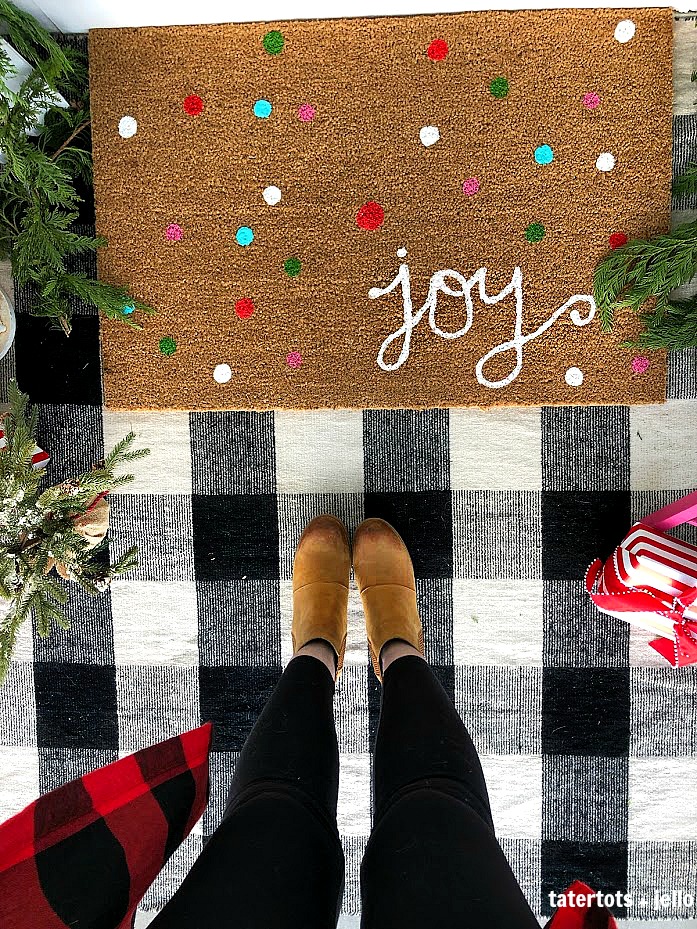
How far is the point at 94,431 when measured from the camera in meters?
1.45

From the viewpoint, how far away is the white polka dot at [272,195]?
53.9 inches

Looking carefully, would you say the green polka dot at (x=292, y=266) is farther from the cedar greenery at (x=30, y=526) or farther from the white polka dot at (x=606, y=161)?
the white polka dot at (x=606, y=161)

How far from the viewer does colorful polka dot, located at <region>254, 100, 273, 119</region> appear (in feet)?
4.44

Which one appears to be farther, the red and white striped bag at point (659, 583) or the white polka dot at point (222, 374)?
the white polka dot at point (222, 374)

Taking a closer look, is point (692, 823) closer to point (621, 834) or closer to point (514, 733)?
point (621, 834)

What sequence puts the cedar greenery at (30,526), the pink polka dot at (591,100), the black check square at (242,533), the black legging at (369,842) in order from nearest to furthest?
1. the black legging at (369,842)
2. the cedar greenery at (30,526)
3. the pink polka dot at (591,100)
4. the black check square at (242,533)

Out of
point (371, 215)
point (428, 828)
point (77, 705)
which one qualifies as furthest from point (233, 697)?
point (371, 215)

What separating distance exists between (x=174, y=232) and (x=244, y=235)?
0.49 ft

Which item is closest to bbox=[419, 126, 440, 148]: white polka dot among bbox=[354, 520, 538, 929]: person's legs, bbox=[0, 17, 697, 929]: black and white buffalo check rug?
bbox=[0, 17, 697, 929]: black and white buffalo check rug

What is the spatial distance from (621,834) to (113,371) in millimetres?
1483

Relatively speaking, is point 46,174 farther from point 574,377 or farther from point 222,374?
point 574,377

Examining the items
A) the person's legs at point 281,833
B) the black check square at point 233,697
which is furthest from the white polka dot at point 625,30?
the black check square at point 233,697

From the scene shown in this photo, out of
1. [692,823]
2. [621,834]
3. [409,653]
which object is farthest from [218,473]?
[692,823]

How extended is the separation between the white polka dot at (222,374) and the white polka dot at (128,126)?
1.70 feet
